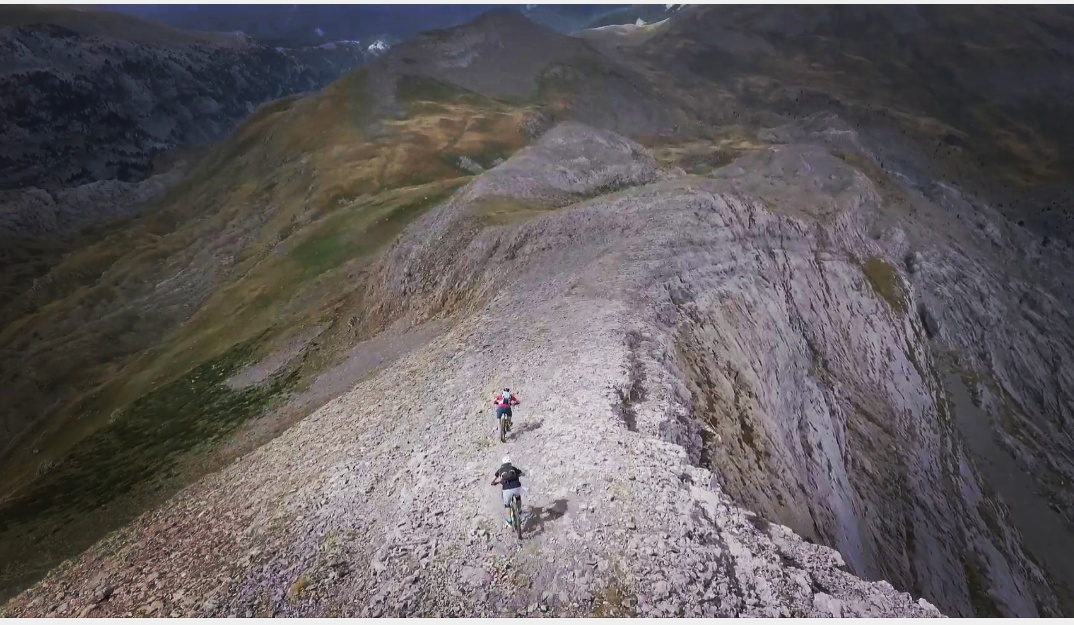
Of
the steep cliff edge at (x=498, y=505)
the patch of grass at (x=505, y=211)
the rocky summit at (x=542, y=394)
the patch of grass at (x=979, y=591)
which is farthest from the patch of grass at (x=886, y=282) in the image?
the patch of grass at (x=505, y=211)

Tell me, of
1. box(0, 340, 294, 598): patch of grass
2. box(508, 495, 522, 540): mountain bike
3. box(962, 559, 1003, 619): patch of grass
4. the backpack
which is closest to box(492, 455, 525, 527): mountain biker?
the backpack

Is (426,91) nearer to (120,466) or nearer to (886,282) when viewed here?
(886,282)

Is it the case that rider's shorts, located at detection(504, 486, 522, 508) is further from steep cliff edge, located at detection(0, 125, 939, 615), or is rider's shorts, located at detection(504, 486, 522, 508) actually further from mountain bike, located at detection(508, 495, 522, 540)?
steep cliff edge, located at detection(0, 125, 939, 615)

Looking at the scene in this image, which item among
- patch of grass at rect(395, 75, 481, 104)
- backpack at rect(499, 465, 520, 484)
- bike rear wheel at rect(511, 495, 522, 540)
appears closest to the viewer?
backpack at rect(499, 465, 520, 484)

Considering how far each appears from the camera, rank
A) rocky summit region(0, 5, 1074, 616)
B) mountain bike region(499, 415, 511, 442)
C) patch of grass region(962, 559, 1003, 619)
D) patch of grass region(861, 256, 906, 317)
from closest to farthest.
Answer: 1. rocky summit region(0, 5, 1074, 616)
2. mountain bike region(499, 415, 511, 442)
3. patch of grass region(962, 559, 1003, 619)
4. patch of grass region(861, 256, 906, 317)

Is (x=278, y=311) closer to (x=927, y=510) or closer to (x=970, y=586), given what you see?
(x=927, y=510)
